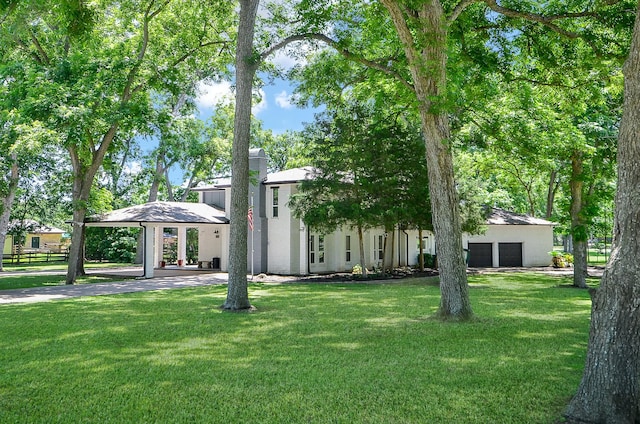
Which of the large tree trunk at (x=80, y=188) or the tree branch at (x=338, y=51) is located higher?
the tree branch at (x=338, y=51)

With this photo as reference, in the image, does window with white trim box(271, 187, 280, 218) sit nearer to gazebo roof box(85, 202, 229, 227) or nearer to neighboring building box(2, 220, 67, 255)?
gazebo roof box(85, 202, 229, 227)

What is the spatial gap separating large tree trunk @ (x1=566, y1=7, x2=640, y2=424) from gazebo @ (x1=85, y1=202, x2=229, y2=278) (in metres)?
19.9

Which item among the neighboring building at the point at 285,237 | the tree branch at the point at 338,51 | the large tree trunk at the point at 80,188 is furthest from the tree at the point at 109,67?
the tree branch at the point at 338,51

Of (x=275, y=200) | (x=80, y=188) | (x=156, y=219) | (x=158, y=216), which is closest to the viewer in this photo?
(x=156, y=219)

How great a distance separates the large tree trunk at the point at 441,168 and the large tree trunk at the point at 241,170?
4.28m

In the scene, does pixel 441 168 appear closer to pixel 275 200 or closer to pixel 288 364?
pixel 288 364

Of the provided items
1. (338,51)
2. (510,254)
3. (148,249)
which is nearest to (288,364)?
(338,51)

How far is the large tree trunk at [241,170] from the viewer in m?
12.5

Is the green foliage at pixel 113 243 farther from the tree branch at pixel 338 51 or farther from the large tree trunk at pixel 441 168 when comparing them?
the large tree trunk at pixel 441 168

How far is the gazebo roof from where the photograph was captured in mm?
22156

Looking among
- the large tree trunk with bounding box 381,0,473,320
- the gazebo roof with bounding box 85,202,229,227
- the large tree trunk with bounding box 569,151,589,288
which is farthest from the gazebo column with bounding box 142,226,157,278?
the large tree trunk with bounding box 569,151,589,288

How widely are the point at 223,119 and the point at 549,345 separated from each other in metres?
32.4

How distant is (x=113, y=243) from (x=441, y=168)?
32.8m

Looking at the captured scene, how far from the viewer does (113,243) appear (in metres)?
37.8
